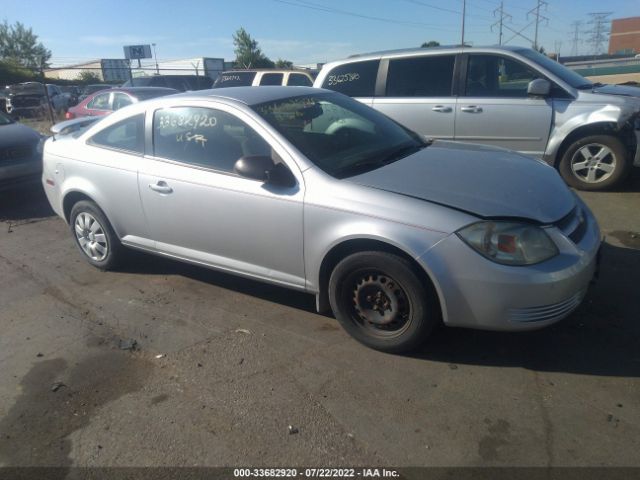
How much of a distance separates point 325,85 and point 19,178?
15.3 feet

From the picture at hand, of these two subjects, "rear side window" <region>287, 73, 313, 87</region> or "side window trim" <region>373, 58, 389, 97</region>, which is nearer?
"side window trim" <region>373, 58, 389, 97</region>

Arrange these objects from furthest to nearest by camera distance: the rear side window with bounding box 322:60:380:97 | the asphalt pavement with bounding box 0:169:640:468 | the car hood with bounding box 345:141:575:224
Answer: the rear side window with bounding box 322:60:380:97 < the car hood with bounding box 345:141:575:224 < the asphalt pavement with bounding box 0:169:640:468

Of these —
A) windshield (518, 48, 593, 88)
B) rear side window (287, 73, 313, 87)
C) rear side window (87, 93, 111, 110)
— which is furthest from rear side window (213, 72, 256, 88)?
windshield (518, 48, 593, 88)

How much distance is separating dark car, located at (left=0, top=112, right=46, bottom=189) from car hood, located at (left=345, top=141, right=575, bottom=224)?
6131 millimetres

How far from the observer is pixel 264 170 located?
129 inches

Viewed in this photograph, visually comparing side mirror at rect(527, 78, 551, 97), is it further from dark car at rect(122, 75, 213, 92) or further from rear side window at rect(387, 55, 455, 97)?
dark car at rect(122, 75, 213, 92)

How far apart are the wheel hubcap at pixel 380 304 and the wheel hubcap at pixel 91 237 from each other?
103 inches

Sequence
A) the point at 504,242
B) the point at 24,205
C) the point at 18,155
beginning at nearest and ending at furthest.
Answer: the point at 504,242, the point at 18,155, the point at 24,205

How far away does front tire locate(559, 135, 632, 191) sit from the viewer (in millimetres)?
5945

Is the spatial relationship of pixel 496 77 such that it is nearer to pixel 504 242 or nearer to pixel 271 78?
pixel 504 242

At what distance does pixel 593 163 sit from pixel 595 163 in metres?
0.02

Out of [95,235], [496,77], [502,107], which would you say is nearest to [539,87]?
[502,107]

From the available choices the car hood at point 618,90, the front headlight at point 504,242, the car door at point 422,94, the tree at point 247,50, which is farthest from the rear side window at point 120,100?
the tree at point 247,50

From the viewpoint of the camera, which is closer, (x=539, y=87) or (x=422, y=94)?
(x=539, y=87)
